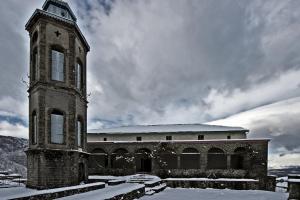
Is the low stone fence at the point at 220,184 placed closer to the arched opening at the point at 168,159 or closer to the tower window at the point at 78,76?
the arched opening at the point at 168,159

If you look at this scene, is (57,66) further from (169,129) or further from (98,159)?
(169,129)

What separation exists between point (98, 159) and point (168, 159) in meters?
9.61

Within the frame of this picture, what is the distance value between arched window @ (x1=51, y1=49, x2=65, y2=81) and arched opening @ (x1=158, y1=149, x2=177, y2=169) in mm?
16716

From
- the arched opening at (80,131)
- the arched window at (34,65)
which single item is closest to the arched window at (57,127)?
the arched opening at (80,131)

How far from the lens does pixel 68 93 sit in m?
21.5

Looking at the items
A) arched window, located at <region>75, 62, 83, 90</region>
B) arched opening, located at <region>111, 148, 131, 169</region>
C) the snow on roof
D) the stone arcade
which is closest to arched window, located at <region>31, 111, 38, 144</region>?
arched window, located at <region>75, 62, 83, 90</region>

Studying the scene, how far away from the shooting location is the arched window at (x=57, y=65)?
21.0 meters

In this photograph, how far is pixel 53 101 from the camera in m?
20.6

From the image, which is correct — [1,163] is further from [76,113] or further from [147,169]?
[76,113]

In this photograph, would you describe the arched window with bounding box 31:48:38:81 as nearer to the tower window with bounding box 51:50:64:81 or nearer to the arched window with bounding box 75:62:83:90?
the tower window with bounding box 51:50:64:81

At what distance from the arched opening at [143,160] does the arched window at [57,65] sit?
16333 mm

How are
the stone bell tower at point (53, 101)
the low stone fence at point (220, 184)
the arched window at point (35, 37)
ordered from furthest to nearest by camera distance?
the low stone fence at point (220, 184)
the arched window at point (35, 37)
the stone bell tower at point (53, 101)

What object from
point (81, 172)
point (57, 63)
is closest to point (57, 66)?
point (57, 63)

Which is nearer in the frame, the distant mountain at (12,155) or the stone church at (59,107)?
the stone church at (59,107)
